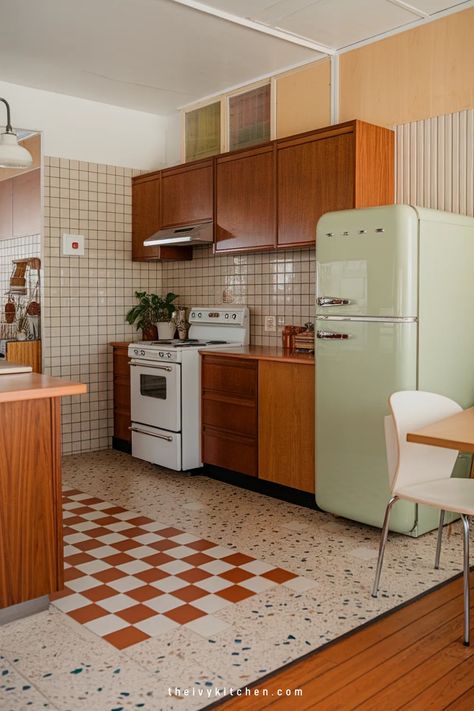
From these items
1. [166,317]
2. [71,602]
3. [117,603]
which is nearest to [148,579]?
[117,603]

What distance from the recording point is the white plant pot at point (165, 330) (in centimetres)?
559

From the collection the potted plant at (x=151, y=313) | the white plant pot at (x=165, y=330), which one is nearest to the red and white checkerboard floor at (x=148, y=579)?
the white plant pot at (x=165, y=330)

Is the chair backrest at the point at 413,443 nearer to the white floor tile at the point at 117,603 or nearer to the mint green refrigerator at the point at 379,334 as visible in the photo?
the mint green refrigerator at the point at 379,334

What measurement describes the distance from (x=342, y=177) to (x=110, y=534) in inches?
94.7

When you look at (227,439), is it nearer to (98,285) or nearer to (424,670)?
(98,285)

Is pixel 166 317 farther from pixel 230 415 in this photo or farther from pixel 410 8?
pixel 410 8

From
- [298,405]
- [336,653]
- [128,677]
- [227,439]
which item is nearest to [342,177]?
[298,405]

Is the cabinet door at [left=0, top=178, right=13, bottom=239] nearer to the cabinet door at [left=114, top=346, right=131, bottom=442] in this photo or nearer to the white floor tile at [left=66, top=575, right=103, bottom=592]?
the cabinet door at [left=114, top=346, right=131, bottom=442]

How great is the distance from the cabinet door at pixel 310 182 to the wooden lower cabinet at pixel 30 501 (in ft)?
A: 7.05

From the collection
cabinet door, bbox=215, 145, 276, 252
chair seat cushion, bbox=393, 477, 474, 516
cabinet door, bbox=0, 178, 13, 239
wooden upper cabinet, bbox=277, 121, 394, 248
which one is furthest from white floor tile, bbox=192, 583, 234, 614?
cabinet door, bbox=0, 178, 13, 239

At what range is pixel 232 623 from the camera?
8.41 feet

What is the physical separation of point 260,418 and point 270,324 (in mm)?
987

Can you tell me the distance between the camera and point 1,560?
8.28ft

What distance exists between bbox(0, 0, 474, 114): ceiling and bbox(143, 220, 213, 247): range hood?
1.07 m
